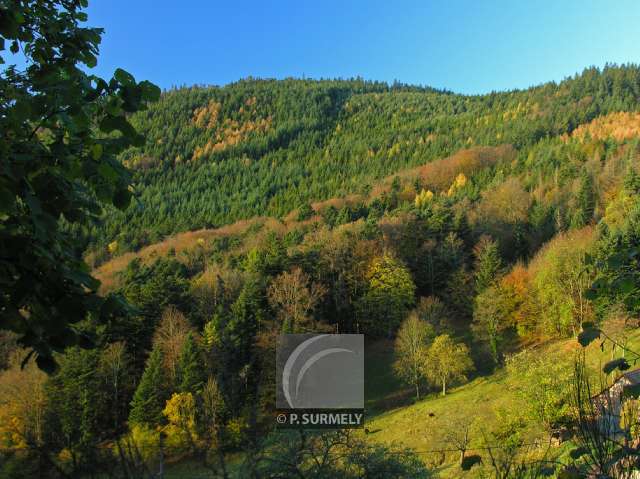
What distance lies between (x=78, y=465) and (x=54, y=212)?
1.37 m

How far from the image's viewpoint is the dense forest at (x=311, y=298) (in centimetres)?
266

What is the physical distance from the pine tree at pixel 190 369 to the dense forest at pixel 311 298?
140 millimetres

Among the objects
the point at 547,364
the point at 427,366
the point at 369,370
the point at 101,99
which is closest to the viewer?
the point at 101,99

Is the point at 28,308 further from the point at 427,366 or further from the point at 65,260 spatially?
the point at 427,366

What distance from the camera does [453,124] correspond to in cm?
16938

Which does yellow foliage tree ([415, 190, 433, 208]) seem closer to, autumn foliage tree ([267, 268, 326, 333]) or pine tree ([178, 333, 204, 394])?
autumn foliage tree ([267, 268, 326, 333])

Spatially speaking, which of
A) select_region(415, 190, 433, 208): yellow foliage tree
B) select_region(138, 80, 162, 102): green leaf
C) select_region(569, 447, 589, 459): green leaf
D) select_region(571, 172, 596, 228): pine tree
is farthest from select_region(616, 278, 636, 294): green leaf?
select_region(415, 190, 433, 208): yellow foliage tree

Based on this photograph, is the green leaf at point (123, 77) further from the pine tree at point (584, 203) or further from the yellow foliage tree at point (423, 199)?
the yellow foliage tree at point (423, 199)

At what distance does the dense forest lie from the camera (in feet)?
8.71

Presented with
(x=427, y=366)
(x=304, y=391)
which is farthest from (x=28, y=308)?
(x=427, y=366)

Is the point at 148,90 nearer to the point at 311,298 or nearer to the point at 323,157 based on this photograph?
the point at 311,298

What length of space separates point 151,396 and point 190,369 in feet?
9.78

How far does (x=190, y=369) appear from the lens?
34.0m

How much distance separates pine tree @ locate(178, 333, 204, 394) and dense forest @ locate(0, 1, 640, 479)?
14cm
